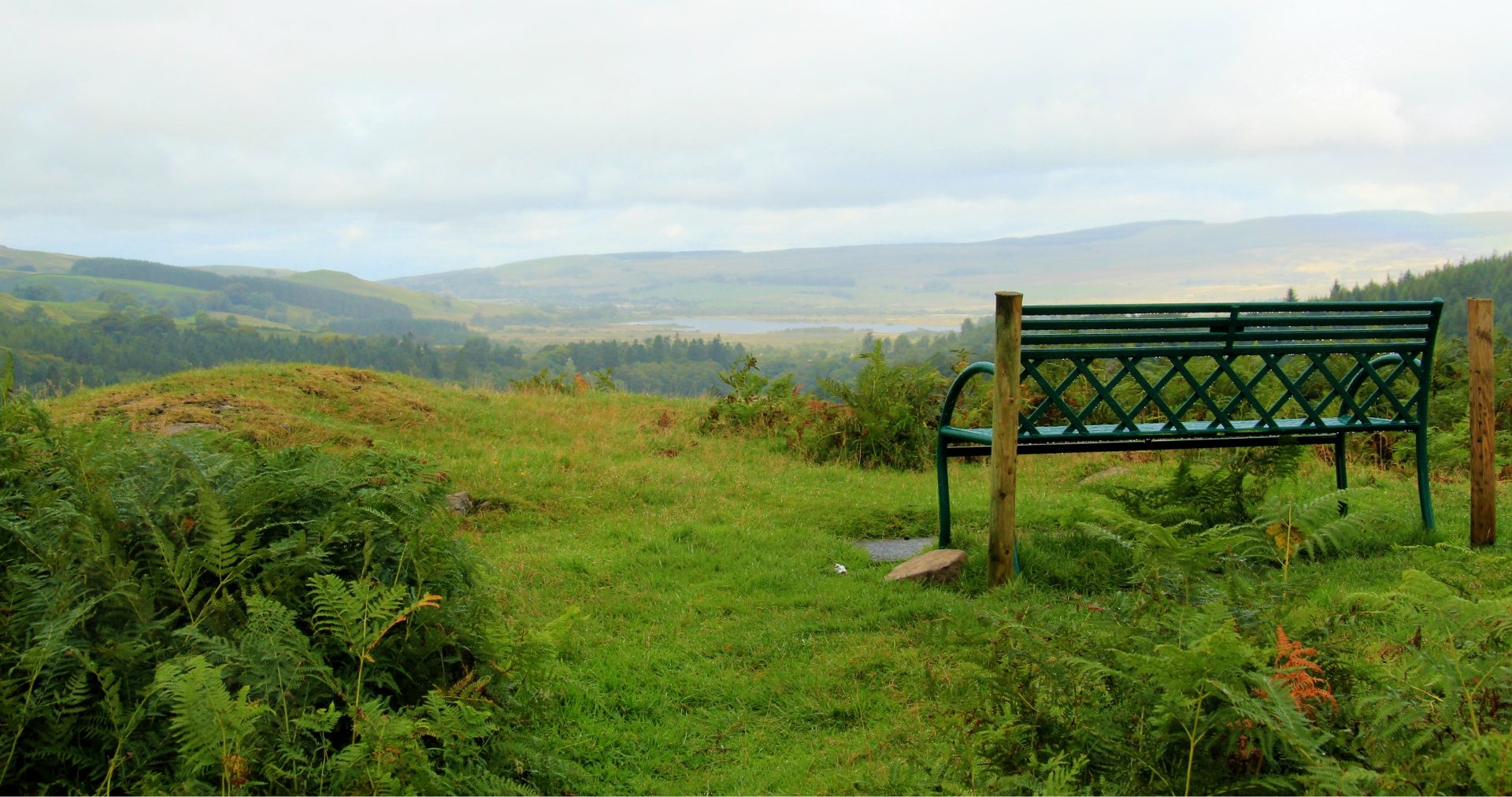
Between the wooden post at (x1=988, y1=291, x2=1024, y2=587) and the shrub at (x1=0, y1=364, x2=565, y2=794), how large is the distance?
10.3ft

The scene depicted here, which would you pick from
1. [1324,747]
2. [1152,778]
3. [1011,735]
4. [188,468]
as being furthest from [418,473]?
[1324,747]

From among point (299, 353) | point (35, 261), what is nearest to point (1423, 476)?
point (299, 353)

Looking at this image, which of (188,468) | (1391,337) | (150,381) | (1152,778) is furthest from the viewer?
(150,381)

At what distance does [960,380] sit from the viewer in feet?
21.6

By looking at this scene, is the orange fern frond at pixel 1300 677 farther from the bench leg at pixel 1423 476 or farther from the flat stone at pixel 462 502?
the flat stone at pixel 462 502

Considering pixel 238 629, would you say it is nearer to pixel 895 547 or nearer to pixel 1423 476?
pixel 895 547

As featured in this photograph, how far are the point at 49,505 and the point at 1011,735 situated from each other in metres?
3.26

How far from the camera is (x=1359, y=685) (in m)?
3.00

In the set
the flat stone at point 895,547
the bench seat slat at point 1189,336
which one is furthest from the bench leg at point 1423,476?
the flat stone at point 895,547

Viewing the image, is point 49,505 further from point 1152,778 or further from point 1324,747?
point 1324,747

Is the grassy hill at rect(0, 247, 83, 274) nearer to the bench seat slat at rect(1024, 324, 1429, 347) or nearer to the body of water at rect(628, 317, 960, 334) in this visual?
the body of water at rect(628, 317, 960, 334)

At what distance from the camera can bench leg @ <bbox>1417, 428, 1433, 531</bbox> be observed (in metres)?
6.98

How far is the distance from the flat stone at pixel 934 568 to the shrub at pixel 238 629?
117 inches

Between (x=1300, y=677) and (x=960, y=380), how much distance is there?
393 centimetres
